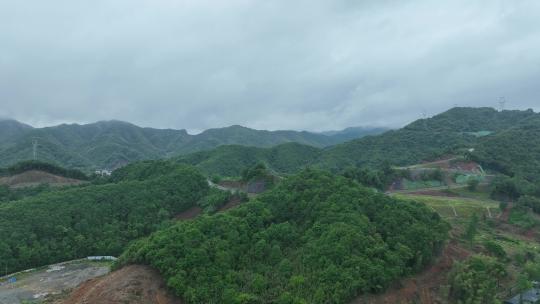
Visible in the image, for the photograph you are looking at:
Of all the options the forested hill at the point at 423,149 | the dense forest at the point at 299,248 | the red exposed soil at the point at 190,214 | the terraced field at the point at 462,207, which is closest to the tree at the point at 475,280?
the dense forest at the point at 299,248

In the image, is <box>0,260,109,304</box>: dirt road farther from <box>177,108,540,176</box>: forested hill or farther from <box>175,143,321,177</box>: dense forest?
<box>175,143,321,177</box>: dense forest

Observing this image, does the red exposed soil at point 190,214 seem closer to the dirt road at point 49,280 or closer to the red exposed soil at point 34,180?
the dirt road at point 49,280

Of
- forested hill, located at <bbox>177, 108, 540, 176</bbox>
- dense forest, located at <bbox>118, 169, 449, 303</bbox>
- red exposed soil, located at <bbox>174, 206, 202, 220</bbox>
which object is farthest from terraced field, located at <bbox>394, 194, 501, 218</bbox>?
red exposed soil, located at <bbox>174, 206, 202, 220</bbox>

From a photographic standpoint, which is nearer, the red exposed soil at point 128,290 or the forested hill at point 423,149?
the red exposed soil at point 128,290

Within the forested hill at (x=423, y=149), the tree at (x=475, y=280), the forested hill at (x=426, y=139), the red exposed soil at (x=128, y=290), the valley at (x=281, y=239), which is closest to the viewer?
the red exposed soil at (x=128, y=290)

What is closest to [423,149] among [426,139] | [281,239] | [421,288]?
[426,139]

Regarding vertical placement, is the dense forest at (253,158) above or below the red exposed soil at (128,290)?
above
